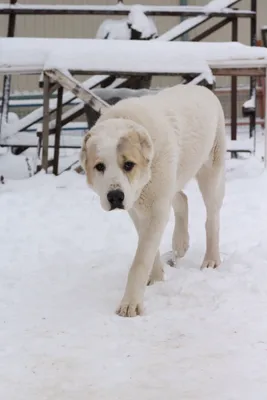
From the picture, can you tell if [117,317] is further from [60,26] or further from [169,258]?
[60,26]

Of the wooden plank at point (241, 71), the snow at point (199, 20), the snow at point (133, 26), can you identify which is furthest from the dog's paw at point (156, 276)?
the snow at point (199, 20)

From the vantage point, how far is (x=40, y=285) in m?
3.77

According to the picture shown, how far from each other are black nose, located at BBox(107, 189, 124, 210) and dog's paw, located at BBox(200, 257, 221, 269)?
122 centimetres

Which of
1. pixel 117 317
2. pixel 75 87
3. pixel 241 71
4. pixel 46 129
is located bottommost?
pixel 117 317

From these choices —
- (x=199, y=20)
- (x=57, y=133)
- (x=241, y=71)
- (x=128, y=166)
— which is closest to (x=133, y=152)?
(x=128, y=166)

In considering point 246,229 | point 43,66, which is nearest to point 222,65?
point 43,66

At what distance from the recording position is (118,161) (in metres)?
3.13

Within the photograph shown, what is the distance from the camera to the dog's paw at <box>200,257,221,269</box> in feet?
13.5

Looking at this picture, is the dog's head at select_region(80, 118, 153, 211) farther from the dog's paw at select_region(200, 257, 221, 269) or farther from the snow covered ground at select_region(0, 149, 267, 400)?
the dog's paw at select_region(200, 257, 221, 269)

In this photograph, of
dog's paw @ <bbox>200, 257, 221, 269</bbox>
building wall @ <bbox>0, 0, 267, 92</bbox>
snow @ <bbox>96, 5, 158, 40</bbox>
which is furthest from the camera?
building wall @ <bbox>0, 0, 267, 92</bbox>

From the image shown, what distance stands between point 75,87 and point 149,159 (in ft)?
14.5

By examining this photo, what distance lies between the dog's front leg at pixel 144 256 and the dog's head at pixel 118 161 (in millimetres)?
202

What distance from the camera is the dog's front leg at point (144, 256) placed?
3.24 metres


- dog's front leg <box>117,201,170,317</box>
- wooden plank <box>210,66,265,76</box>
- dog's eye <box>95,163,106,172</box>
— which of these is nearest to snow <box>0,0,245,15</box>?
wooden plank <box>210,66,265,76</box>
